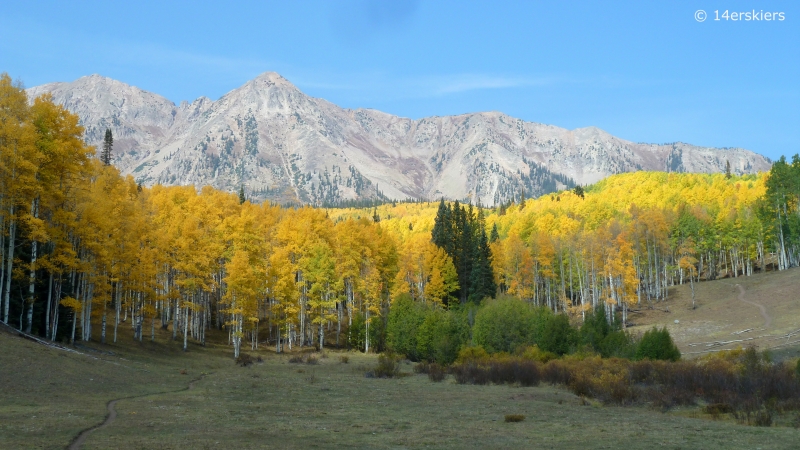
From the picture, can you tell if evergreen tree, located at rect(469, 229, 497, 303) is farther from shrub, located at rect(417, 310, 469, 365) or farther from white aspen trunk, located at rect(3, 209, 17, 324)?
white aspen trunk, located at rect(3, 209, 17, 324)

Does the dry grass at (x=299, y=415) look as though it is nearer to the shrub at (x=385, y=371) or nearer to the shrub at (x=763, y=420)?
the shrub at (x=763, y=420)

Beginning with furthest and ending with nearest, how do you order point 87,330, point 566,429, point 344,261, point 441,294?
point 441,294 → point 344,261 → point 87,330 → point 566,429

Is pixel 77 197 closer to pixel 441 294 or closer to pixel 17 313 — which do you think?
pixel 17 313

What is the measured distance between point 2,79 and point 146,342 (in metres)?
23.8

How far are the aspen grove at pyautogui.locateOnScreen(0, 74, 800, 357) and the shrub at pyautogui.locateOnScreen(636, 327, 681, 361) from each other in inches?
1235

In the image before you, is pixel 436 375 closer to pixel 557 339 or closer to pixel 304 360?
pixel 557 339

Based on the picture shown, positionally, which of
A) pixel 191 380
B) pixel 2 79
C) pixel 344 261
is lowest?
pixel 191 380

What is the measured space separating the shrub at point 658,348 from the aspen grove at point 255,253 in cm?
3137

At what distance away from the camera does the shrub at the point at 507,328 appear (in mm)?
59250

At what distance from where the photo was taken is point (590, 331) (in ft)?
178

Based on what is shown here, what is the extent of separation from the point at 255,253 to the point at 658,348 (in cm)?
3970

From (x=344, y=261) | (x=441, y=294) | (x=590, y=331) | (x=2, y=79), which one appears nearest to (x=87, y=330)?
(x=2, y=79)

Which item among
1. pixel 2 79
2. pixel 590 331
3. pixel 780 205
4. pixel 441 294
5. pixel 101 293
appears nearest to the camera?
pixel 2 79

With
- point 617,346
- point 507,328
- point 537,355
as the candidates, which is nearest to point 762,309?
point 617,346
